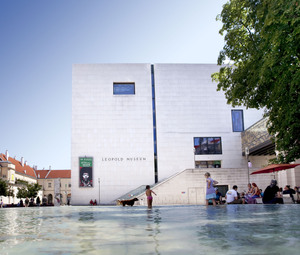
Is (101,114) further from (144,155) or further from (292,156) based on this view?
(292,156)

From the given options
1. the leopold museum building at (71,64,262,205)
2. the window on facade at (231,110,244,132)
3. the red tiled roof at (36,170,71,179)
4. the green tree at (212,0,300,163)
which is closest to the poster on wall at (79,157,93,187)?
the leopold museum building at (71,64,262,205)

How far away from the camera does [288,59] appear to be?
1242 centimetres

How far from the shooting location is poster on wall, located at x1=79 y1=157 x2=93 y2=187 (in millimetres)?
47875

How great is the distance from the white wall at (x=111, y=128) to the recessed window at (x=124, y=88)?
25.3 inches

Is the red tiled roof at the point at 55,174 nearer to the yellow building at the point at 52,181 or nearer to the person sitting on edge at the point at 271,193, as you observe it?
the yellow building at the point at 52,181

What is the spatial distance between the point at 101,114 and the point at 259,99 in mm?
34930

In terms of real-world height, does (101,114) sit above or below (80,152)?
above

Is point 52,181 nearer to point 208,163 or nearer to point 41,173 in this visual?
point 41,173

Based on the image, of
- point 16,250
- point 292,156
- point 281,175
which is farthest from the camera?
point 281,175

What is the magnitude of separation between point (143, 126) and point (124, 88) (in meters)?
6.53

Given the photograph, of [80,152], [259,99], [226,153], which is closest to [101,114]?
[80,152]

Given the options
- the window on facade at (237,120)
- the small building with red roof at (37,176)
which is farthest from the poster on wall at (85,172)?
the small building with red roof at (37,176)

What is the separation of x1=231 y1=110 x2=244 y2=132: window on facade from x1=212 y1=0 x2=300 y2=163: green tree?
31.6m

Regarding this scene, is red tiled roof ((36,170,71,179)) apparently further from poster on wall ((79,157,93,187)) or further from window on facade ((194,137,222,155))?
window on facade ((194,137,222,155))
